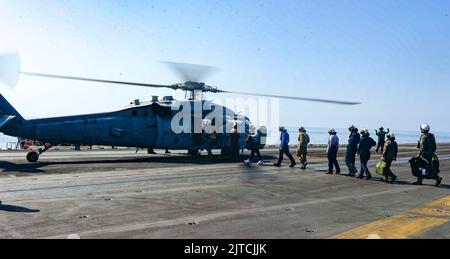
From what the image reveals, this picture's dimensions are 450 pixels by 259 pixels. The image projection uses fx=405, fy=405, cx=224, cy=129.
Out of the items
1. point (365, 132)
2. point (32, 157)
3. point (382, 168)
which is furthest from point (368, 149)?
point (32, 157)

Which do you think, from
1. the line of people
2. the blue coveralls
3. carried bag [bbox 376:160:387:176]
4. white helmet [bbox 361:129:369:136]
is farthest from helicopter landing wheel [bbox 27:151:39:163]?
carried bag [bbox 376:160:387:176]

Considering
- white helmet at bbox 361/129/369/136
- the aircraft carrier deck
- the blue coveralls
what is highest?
white helmet at bbox 361/129/369/136

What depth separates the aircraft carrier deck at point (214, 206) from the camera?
676 centimetres

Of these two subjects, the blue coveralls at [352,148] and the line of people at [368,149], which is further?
the blue coveralls at [352,148]

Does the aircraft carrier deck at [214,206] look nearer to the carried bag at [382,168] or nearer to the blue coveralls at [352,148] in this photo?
the carried bag at [382,168]

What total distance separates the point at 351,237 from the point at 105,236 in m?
3.85

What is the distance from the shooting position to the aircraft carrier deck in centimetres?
676

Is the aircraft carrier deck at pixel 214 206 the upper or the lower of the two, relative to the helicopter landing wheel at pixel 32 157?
lower

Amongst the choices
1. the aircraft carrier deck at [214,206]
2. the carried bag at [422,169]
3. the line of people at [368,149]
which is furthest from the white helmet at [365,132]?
the carried bag at [422,169]

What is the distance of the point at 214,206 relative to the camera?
9031 millimetres

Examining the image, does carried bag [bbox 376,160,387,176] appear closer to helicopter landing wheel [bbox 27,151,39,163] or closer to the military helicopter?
the military helicopter

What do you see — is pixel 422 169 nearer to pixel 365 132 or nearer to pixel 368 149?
pixel 368 149
